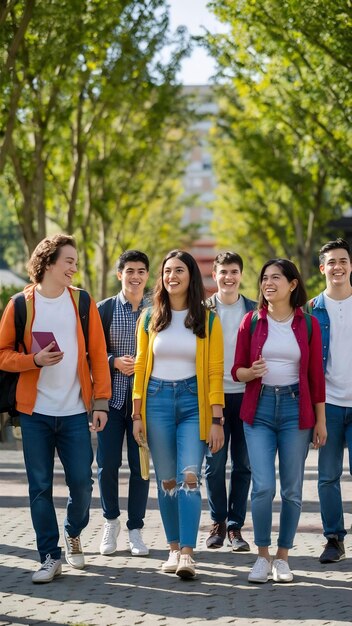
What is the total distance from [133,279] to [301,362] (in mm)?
1622

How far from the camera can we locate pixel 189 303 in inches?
306

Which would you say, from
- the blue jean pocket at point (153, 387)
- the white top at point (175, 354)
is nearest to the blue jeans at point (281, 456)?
the white top at point (175, 354)

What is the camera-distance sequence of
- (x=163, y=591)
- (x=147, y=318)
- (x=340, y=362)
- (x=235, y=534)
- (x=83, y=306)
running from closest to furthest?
1. (x=163, y=591)
2. (x=83, y=306)
3. (x=147, y=318)
4. (x=340, y=362)
5. (x=235, y=534)

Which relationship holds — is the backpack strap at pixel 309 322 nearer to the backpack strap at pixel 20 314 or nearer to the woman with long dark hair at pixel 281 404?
the woman with long dark hair at pixel 281 404

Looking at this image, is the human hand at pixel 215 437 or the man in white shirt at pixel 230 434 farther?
the man in white shirt at pixel 230 434

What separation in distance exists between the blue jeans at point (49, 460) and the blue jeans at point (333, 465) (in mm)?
1566

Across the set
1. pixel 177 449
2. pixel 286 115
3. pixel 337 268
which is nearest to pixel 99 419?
pixel 177 449

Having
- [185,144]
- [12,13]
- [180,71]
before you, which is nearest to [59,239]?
[12,13]

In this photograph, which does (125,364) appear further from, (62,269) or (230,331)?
(62,269)

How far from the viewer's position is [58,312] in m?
7.72

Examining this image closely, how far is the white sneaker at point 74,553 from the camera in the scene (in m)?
7.94

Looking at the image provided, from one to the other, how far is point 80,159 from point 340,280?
53.6 feet

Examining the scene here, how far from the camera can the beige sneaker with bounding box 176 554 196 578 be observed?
24.4ft

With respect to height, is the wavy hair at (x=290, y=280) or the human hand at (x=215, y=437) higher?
the wavy hair at (x=290, y=280)
